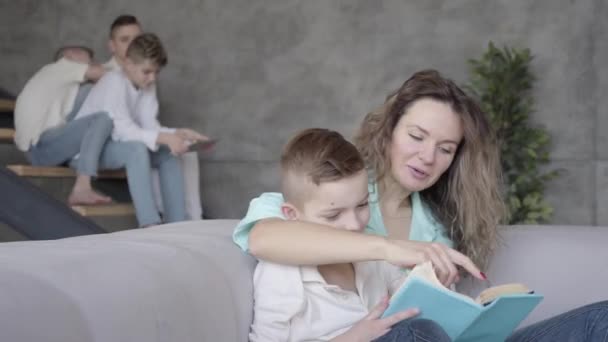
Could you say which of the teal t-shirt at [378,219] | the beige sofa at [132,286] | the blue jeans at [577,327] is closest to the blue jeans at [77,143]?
the beige sofa at [132,286]

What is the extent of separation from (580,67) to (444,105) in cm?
300

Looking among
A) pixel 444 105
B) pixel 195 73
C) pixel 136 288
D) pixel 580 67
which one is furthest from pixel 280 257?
pixel 195 73

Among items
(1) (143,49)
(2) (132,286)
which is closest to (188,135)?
(1) (143,49)

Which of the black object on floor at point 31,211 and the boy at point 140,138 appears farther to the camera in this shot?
the boy at point 140,138

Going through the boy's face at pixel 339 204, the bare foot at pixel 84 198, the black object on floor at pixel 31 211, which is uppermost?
the boy's face at pixel 339 204

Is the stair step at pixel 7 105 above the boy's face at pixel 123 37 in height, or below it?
below

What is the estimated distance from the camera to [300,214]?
5.58ft

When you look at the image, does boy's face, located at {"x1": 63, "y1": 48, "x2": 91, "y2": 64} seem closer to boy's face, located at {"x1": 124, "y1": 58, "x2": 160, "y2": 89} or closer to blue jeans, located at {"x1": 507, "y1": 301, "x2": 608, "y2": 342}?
boy's face, located at {"x1": 124, "y1": 58, "x2": 160, "y2": 89}

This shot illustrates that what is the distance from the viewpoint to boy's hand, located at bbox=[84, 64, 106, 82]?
4.56 metres

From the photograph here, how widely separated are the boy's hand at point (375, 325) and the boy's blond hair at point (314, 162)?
270 millimetres

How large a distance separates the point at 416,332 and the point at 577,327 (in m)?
0.51

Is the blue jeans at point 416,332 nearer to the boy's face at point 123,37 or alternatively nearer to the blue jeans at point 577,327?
the blue jeans at point 577,327

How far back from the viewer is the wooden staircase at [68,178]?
4.07 meters

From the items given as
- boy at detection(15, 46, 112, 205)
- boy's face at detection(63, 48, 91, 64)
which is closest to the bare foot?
boy at detection(15, 46, 112, 205)
